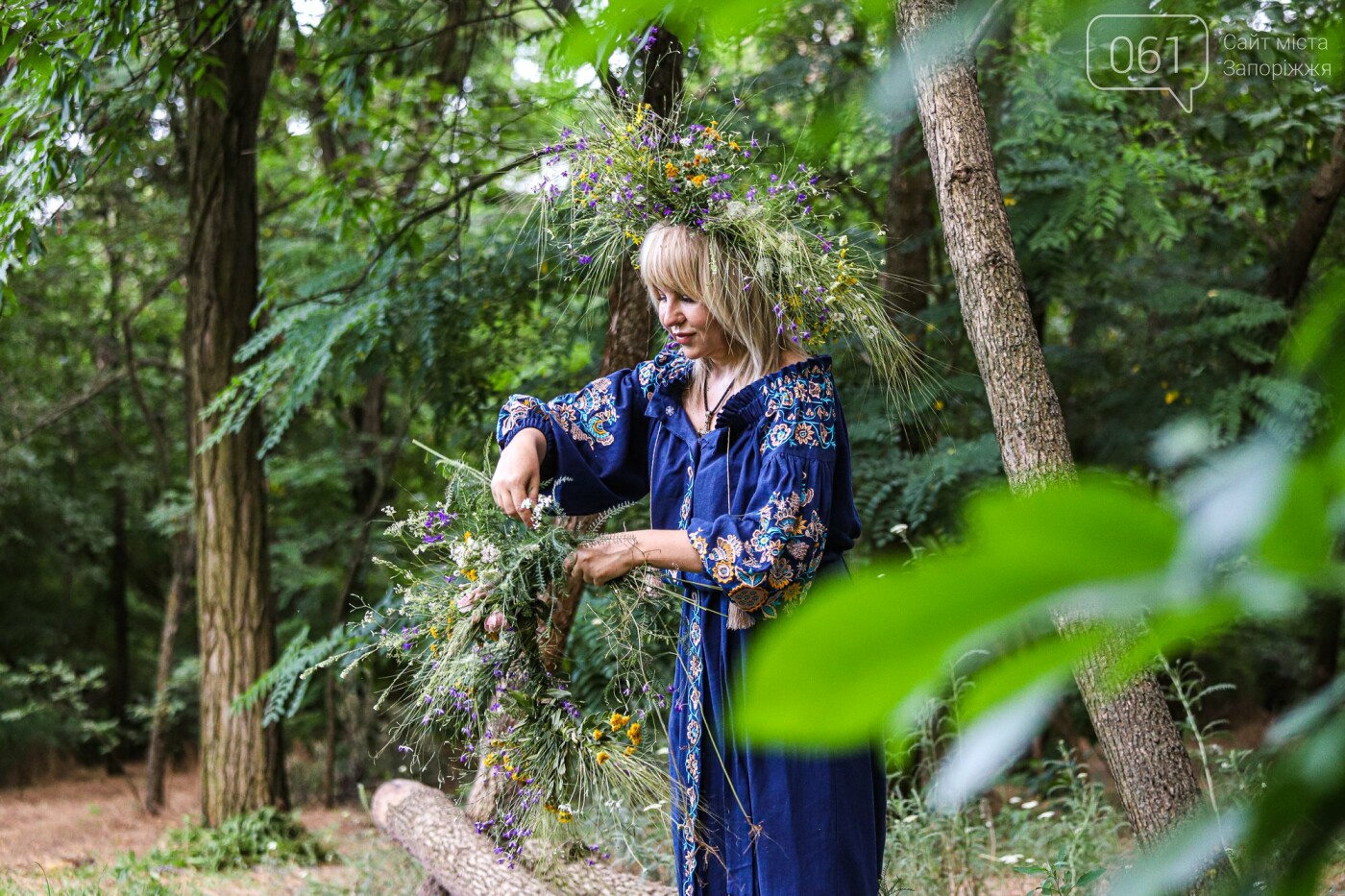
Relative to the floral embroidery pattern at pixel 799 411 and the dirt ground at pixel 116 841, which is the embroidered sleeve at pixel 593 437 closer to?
the floral embroidery pattern at pixel 799 411

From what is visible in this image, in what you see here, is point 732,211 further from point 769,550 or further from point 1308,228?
point 1308,228

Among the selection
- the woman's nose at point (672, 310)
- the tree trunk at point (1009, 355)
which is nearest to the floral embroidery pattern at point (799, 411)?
the woman's nose at point (672, 310)

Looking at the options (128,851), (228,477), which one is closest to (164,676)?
(128,851)

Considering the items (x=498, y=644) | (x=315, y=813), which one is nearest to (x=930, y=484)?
(x=498, y=644)

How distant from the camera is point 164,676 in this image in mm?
6000

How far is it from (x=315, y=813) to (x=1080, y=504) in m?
6.86

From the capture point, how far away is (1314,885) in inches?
10.5

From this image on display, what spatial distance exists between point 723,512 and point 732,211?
61 cm

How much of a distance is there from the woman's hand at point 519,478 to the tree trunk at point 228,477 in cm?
292

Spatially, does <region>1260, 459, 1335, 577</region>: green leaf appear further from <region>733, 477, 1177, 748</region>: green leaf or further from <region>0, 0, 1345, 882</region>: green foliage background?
<region>0, 0, 1345, 882</region>: green foliage background

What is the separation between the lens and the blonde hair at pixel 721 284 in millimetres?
2154

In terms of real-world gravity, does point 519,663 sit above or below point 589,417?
below

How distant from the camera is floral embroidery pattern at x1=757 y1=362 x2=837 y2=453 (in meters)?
2.05

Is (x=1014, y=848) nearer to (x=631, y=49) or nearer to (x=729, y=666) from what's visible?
(x=729, y=666)
